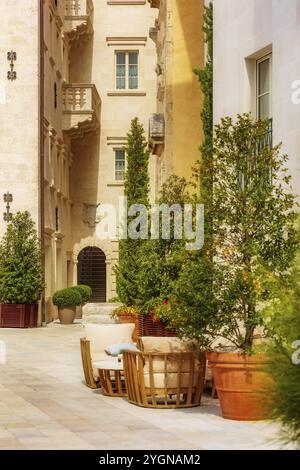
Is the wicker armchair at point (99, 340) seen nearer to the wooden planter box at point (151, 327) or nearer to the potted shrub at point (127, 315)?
the wooden planter box at point (151, 327)

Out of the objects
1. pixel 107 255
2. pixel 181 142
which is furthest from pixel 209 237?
pixel 107 255

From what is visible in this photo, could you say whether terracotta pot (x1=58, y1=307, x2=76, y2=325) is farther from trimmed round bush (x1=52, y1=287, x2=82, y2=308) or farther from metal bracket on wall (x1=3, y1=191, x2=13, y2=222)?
metal bracket on wall (x1=3, y1=191, x2=13, y2=222)

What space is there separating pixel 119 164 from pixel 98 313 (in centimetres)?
1181

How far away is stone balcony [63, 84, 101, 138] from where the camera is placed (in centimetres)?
3641

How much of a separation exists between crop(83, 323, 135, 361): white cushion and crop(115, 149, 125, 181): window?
25546 millimetres

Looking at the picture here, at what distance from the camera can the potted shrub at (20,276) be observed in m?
30.0

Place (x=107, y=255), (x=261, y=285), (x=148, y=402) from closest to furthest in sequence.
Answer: (x=261, y=285), (x=148, y=402), (x=107, y=255)

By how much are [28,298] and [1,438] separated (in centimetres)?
2036

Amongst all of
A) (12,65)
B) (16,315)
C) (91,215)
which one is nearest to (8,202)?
(16,315)

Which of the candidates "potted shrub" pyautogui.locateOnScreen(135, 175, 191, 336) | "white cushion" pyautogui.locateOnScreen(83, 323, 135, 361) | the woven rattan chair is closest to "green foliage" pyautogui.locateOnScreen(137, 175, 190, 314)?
"potted shrub" pyautogui.locateOnScreen(135, 175, 191, 336)

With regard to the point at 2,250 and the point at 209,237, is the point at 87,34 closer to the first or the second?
the point at 2,250

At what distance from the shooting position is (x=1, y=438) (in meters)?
9.94

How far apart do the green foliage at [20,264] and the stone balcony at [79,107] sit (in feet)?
21.6

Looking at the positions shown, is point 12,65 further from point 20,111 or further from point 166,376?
point 166,376
